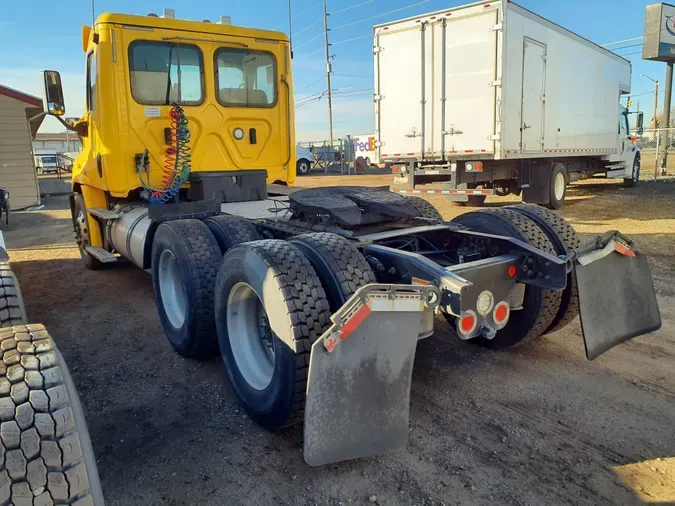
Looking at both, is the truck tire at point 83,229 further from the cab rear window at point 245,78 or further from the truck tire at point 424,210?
the truck tire at point 424,210

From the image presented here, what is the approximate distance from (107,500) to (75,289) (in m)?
4.89

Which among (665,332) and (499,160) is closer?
(665,332)

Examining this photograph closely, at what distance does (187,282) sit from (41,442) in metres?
2.57

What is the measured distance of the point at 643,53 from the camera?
25172 mm

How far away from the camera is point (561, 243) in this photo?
3.99 m

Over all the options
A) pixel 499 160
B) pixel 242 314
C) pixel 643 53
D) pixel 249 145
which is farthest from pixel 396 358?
pixel 643 53

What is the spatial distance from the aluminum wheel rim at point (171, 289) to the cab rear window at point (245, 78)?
86.5 inches

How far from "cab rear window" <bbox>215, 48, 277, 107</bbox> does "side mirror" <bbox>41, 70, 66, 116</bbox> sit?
1.73 meters

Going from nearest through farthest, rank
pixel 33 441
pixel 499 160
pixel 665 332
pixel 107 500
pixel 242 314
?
pixel 33 441
pixel 107 500
pixel 242 314
pixel 665 332
pixel 499 160

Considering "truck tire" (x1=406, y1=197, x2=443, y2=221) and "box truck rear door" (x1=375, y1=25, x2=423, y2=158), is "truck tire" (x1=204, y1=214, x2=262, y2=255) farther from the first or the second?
"box truck rear door" (x1=375, y1=25, x2=423, y2=158)

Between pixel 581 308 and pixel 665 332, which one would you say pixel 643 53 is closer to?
pixel 665 332

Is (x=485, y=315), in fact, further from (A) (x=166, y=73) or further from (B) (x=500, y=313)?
(A) (x=166, y=73)

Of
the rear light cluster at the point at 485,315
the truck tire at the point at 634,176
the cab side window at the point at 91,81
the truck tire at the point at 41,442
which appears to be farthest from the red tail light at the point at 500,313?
the truck tire at the point at 634,176

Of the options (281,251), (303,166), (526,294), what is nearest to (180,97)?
(281,251)
